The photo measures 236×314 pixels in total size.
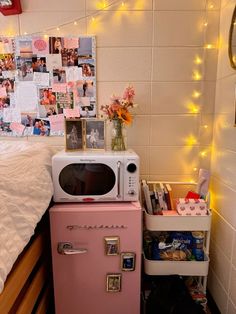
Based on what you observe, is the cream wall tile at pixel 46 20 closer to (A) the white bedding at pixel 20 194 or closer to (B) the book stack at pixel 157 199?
(A) the white bedding at pixel 20 194

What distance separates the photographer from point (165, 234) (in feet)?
4.08

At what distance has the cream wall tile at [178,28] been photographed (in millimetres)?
1260

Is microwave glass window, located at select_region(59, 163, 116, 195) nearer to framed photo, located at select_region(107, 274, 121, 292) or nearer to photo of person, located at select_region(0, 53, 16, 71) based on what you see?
framed photo, located at select_region(107, 274, 121, 292)

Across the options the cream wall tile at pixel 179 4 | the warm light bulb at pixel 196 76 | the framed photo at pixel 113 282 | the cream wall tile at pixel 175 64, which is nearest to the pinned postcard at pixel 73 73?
the cream wall tile at pixel 175 64

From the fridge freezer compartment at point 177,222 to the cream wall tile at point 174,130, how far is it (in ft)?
1.53

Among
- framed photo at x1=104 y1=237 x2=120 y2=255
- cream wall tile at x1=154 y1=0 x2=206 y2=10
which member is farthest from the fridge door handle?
cream wall tile at x1=154 y1=0 x2=206 y2=10

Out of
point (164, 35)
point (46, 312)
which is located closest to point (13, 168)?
point (46, 312)

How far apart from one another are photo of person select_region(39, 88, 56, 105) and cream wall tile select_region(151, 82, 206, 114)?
0.61m

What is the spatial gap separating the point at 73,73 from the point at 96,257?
1019 millimetres

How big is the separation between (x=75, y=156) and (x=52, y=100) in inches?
19.6

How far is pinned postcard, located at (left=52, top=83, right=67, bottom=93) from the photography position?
1.32 m

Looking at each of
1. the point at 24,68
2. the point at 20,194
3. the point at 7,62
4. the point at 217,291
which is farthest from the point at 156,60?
the point at 217,291

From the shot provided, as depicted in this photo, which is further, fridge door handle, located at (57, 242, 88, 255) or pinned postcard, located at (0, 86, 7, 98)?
pinned postcard, located at (0, 86, 7, 98)

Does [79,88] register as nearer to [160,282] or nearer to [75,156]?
[75,156]
